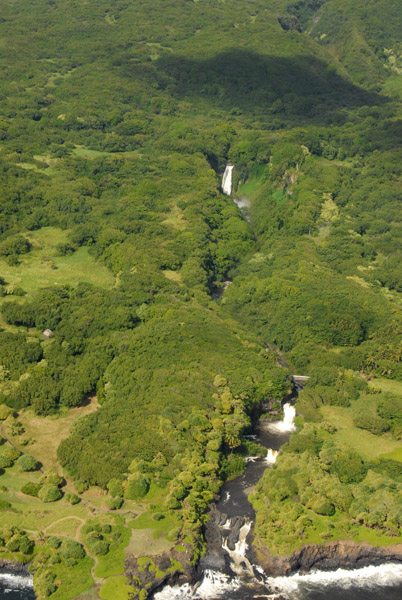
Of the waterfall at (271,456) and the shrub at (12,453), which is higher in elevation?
the shrub at (12,453)

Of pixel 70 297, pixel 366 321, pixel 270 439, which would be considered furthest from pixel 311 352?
pixel 70 297

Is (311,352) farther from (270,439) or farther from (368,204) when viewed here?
(368,204)

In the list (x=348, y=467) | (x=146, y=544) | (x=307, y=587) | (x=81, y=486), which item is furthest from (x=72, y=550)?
(x=348, y=467)

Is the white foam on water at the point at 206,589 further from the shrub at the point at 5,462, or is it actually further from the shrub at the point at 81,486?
the shrub at the point at 5,462

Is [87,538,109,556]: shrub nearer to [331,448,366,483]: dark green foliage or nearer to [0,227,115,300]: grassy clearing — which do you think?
[331,448,366,483]: dark green foliage

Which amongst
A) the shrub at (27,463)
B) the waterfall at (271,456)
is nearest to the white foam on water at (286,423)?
the waterfall at (271,456)

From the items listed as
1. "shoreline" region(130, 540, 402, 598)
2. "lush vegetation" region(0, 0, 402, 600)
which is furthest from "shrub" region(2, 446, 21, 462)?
"shoreline" region(130, 540, 402, 598)
